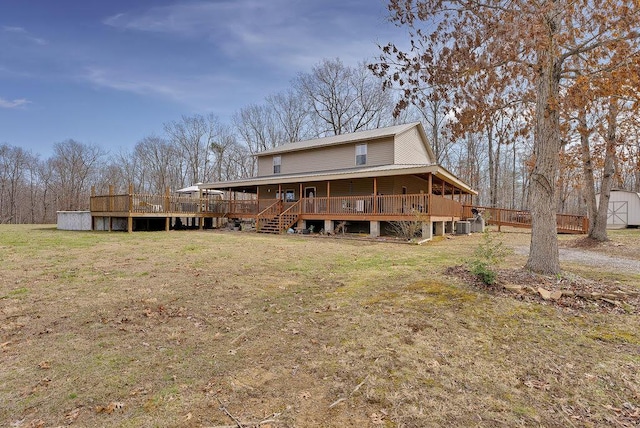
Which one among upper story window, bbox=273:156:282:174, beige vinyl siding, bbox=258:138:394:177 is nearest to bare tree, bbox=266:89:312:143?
beige vinyl siding, bbox=258:138:394:177

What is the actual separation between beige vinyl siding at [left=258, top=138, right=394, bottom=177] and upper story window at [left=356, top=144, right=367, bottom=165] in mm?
216

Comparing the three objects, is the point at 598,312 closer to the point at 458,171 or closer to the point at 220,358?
the point at 220,358

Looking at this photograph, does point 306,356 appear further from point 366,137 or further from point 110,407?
point 366,137

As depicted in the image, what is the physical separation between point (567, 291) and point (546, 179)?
2198 mm

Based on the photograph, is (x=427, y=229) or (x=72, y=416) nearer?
(x=72, y=416)

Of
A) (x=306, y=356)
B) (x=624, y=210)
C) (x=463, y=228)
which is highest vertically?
(x=624, y=210)

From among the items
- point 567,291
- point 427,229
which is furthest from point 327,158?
point 567,291

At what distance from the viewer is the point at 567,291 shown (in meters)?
5.20

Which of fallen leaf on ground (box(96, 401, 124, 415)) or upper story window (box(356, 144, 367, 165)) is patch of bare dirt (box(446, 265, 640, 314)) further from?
upper story window (box(356, 144, 367, 165))

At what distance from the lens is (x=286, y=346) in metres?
3.70

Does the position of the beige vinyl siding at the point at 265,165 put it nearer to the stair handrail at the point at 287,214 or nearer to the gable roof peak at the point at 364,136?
the gable roof peak at the point at 364,136

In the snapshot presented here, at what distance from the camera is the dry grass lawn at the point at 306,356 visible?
2.51 metres

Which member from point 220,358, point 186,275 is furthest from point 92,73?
point 220,358

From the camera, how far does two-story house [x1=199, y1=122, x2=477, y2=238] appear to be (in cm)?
1538
